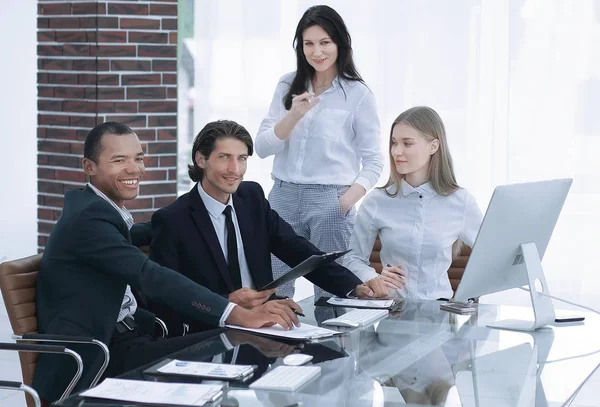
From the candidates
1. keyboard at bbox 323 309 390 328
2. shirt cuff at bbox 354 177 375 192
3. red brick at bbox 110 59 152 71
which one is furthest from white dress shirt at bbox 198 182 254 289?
red brick at bbox 110 59 152 71

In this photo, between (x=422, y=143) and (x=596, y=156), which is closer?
(x=422, y=143)

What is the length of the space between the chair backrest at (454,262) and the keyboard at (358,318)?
2.01 ft

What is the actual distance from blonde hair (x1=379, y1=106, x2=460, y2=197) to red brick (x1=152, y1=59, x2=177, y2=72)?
2.16 meters

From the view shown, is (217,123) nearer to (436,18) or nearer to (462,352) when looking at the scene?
(462,352)

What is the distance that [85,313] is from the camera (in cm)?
265

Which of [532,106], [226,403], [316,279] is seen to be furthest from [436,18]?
[226,403]

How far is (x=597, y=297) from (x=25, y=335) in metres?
4.15

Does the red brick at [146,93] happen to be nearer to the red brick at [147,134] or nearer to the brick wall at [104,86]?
the brick wall at [104,86]

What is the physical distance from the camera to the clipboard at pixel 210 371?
2.01 meters

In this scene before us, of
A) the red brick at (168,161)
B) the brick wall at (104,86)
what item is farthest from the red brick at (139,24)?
the red brick at (168,161)

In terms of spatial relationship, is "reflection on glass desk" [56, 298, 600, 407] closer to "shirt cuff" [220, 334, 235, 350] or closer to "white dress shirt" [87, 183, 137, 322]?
"shirt cuff" [220, 334, 235, 350]

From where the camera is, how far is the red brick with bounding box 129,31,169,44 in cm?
498

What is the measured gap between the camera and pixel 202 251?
9.81ft

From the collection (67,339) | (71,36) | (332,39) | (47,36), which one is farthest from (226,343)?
(47,36)
